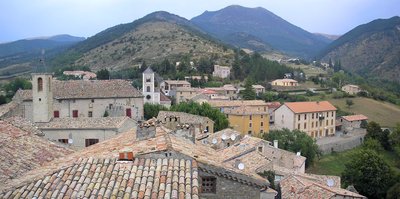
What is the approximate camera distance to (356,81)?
436 feet

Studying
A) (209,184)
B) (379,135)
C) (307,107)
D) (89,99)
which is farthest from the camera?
(307,107)

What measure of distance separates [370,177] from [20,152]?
35.7 m

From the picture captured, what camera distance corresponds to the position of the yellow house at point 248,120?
6406cm

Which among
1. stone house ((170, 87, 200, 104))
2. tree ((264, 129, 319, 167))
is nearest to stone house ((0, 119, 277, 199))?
tree ((264, 129, 319, 167))

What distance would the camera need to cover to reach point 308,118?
72.9m

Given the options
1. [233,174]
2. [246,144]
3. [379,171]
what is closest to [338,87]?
[379,171]

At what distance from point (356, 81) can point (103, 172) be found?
132 meters

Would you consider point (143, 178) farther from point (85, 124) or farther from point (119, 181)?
point (85, 124)

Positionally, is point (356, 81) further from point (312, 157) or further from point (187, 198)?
point (187, 198)

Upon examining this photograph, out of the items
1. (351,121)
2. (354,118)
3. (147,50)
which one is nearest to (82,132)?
(351,121)

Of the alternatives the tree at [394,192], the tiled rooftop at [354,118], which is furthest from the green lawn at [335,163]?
the tiled rooftop at [354,118]

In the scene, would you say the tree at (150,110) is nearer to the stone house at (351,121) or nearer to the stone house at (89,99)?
the stone house at (89,99)

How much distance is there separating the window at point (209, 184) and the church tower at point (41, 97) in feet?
88.9

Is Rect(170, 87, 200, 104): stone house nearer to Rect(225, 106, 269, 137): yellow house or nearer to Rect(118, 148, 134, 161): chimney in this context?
Rect(225, 106, 269, 137): yellow house
